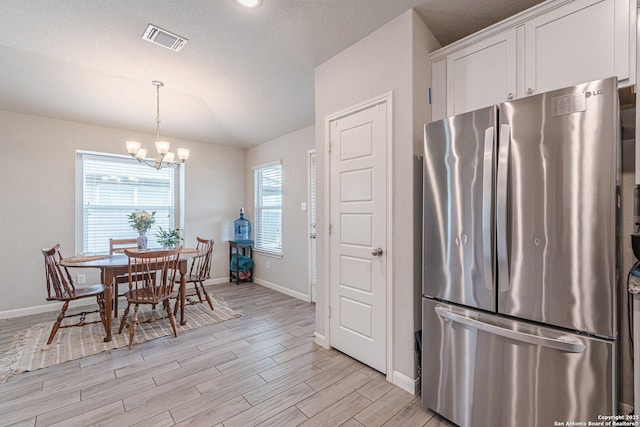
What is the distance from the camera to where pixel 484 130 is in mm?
1560

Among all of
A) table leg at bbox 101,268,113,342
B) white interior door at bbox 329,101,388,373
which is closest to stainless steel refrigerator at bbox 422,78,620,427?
white interior door at bbox 329,101,388,373

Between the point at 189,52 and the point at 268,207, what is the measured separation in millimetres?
2744

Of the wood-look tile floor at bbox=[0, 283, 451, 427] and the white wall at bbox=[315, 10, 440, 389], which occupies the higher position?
the white wall at bbox=[315, 10, 440, 389]

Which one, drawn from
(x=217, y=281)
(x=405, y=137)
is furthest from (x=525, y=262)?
(x=217, y=281)

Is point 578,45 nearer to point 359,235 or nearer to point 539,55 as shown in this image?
point 539,55

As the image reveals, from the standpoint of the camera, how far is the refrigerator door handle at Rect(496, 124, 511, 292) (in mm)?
1472

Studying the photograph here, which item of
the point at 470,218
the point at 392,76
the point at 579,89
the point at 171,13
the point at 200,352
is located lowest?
the point at 200,352

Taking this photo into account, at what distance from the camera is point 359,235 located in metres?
2.38

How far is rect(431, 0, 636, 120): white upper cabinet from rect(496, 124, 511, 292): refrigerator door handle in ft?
1.70

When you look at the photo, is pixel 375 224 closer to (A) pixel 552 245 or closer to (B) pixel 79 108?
(A) pixel 552 245

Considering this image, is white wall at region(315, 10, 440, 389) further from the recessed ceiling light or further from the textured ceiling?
the recessed ceiling light

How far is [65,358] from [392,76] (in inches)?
143

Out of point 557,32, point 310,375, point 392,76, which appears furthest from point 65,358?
point 557,32

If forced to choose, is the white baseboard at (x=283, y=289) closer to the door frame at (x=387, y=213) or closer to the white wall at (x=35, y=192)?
the door frame at (x=387, y=213)
